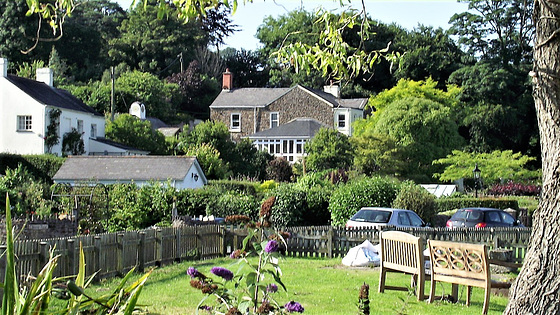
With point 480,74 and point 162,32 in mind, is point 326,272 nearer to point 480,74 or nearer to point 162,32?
point 480,74

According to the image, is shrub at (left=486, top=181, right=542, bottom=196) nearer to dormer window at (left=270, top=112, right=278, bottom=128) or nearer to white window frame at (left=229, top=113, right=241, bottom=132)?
dormer window at (left=270, top=112, right=278, bottom=128)

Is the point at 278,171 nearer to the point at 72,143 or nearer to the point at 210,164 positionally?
the point at 210,164

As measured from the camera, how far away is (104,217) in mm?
27281

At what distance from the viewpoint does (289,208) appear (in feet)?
90.2

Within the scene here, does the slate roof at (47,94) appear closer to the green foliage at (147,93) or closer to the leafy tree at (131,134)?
the leafy tree at (131,134)

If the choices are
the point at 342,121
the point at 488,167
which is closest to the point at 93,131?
the point at 342,121

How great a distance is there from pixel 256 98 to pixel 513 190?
103 feet

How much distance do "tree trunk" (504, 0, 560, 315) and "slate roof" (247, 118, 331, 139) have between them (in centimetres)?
5917


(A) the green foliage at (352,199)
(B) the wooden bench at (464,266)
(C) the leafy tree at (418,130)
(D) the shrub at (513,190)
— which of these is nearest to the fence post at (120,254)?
(B) the wooden bench at (464,266)

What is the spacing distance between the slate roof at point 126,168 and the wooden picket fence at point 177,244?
560 inches

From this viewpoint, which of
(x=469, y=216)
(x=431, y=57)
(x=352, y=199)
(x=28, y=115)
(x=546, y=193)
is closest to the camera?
(x=546, y=193)

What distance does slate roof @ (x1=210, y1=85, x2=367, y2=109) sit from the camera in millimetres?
71750

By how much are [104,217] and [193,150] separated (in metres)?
21.9

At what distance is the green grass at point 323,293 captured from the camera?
1115 centimetres
